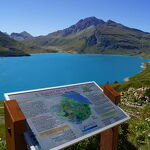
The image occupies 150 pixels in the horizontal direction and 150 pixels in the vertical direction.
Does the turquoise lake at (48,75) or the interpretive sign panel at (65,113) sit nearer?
the interpretive sign panel at (65,113)

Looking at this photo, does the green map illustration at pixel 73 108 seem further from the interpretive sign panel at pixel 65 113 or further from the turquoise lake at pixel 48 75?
the turquoise lake at pixel 48 75

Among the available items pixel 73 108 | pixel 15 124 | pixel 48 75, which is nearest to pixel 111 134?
pixel 73 108

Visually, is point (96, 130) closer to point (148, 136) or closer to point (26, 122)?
point (26, 122)

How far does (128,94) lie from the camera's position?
2073 centimetres

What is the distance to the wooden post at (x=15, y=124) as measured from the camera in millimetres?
4261

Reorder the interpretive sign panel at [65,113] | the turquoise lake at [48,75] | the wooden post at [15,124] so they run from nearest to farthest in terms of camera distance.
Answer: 1. the wooden post at [15,124]
2. the interpretive sign panel at [65,113]
3. the turquoise lake at [48,75]

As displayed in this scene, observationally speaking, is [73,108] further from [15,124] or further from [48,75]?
[48,75]

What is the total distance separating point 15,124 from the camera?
423 centimetres

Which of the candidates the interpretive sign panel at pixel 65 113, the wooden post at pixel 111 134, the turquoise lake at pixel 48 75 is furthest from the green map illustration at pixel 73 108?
the turquoise lake at pixel 48 75

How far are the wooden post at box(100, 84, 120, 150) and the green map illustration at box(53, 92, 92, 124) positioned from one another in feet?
3.28

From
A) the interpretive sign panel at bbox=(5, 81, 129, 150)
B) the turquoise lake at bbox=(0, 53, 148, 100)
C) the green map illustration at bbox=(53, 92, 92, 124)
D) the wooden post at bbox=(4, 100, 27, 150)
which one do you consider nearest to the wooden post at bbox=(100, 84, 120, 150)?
the interpretive sign panel at bbox=(5, 81, 129, 150)

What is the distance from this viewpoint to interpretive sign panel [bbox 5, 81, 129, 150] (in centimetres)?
448

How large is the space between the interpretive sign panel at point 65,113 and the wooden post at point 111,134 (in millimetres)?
179

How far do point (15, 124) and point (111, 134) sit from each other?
343 centimetres
